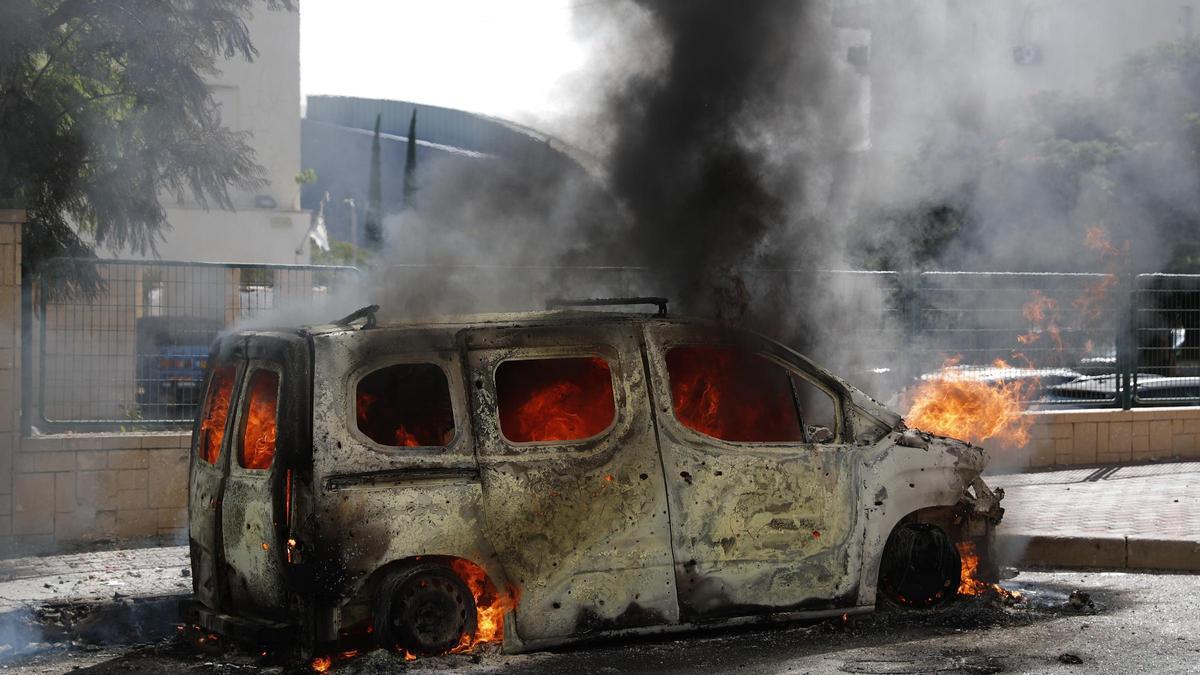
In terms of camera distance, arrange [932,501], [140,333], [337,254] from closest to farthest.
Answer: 1. [932,501]
2. [140,333]
3. [337,254]

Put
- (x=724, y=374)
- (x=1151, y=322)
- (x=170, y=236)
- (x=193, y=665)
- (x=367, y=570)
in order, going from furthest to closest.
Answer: (x=170, y=236)
(x=1151, y=322)
(x=724, y=374)
(x=193, y=665)
(x=367, y=570)

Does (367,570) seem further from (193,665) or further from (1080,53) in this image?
(1080,53)

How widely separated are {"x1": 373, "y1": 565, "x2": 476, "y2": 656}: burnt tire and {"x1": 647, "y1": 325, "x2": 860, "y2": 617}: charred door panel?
3.39 ft

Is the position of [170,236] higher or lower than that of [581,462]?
higher

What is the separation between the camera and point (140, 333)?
10.2 metres

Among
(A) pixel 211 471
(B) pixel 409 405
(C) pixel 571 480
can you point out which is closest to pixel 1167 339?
(C) pixel 571 480

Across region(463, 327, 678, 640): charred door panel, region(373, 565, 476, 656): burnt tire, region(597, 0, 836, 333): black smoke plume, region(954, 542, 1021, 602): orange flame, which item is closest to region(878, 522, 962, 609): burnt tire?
region(954, 542, 1021, 602): orange flame

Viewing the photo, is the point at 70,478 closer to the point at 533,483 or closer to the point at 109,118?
the point at 109,118

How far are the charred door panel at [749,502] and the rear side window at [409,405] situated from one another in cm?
102

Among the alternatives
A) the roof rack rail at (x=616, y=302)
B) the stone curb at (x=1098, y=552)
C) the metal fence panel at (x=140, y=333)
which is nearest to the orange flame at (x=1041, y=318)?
the stone curb at (x=1098, y=552)

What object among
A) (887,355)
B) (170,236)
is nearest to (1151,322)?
(887,355)

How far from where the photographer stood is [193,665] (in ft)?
20.1

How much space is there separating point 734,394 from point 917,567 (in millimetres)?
1360

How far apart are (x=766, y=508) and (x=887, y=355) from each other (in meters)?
6.29
